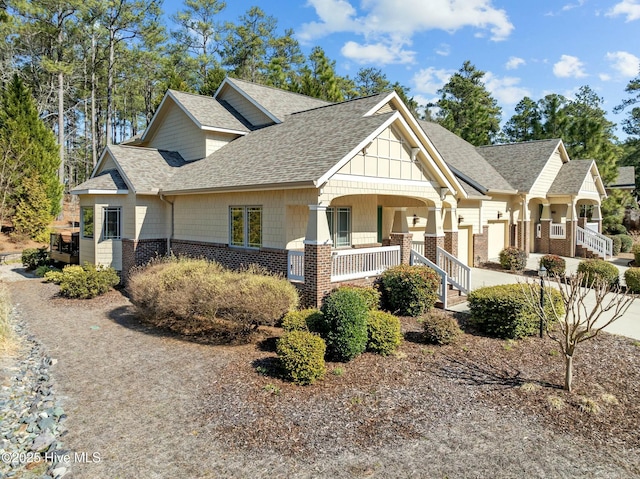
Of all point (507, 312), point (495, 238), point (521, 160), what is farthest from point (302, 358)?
point (521, 160)

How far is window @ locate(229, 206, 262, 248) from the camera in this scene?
1304 centimetres

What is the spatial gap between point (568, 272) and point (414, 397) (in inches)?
590

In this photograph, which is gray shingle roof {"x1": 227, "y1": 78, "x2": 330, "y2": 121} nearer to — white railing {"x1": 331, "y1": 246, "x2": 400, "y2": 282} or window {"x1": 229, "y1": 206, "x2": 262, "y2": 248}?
window {"x1": 229, "y1": 206, "x2": 262, "y2": 248}

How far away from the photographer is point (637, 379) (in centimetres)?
786

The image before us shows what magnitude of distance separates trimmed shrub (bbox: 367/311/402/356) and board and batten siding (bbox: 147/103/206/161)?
11.6 meters

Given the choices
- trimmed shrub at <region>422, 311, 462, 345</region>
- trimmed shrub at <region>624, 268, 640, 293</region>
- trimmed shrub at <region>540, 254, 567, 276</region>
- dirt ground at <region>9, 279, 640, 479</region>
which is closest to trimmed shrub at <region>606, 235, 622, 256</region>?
trimmed shrub at <region>540, 254, 567, 276</region>

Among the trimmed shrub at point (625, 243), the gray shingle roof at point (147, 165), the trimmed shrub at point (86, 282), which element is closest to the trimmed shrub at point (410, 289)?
the gray shingle roof at point (147, 165)

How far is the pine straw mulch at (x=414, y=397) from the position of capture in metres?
5.87

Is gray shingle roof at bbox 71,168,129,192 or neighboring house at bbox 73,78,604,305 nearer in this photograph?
neighboring house at bbox 73,78,604,305

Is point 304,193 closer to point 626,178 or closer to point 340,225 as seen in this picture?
point 340,225

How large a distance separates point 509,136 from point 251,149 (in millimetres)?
44420

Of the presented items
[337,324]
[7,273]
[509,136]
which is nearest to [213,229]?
[337,324]

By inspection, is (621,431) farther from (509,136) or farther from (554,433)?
(509,136)

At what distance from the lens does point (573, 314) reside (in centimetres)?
688
